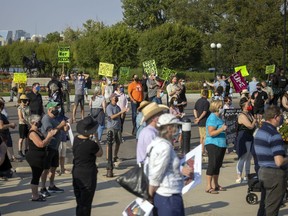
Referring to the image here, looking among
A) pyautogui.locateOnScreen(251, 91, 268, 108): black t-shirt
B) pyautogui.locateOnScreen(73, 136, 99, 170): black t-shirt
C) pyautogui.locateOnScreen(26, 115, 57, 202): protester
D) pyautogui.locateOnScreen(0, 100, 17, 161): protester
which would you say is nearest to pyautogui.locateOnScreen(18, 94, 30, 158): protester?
pyautogui.locateOnScreen(0, 100, 17, 161): protester

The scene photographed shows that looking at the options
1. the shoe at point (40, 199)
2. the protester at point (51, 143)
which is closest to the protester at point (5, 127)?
the protester at point (51, 143)

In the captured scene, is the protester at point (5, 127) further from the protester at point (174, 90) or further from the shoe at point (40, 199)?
the protester at point (174, 90)

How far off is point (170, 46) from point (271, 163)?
53923mm

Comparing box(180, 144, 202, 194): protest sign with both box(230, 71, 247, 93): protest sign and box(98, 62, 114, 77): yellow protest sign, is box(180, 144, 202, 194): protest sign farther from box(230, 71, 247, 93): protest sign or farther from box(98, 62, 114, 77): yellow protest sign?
box(98, 62, 114, 77): yellow protest sign

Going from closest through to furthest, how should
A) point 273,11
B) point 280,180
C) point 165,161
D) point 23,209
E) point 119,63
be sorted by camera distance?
point 165,161 < point 280,180 < point 23,209 < point 273,11 < point 119,63

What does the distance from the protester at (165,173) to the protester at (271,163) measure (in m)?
2.00

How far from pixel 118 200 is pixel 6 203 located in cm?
192

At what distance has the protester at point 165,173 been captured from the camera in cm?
533

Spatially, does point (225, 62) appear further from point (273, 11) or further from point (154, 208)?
point (154, 208)

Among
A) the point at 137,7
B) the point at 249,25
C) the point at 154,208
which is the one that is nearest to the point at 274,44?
the point at 249,25

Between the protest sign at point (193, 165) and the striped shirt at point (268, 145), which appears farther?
the striped shirt at point (268, 145)

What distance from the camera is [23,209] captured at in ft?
29.5

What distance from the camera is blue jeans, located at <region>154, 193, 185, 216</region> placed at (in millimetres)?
5414

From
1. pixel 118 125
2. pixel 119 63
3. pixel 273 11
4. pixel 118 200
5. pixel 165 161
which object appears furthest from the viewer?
pixel 119 63
